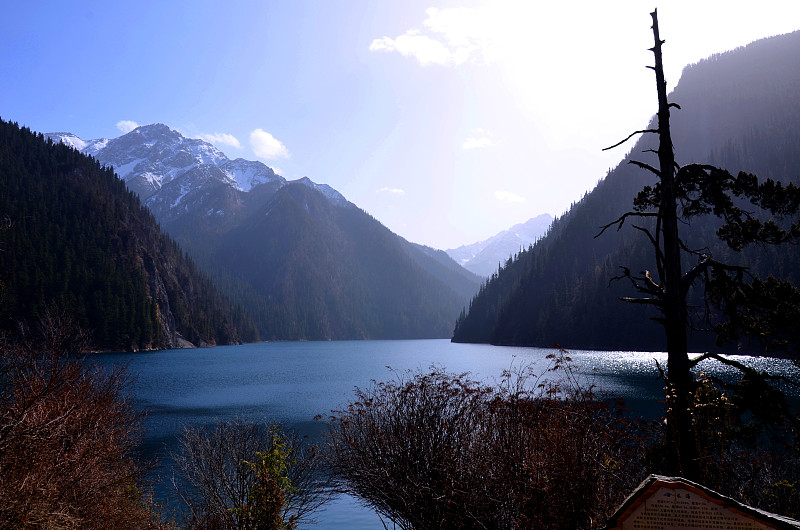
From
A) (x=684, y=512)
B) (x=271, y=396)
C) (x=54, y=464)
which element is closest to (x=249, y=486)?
(x=54, y=464)

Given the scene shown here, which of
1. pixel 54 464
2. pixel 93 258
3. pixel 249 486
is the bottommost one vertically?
pixel 249 486

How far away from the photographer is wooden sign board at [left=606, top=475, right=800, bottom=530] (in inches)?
110

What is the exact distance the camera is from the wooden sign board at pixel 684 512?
110 inches

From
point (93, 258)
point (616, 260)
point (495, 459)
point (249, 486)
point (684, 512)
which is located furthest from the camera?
point (616, 260)

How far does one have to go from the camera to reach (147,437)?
31484 millimetres

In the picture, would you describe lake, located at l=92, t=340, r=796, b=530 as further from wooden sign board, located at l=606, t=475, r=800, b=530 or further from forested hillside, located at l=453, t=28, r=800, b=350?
forested hillside, located at l=453, t=28, r=800, b=350

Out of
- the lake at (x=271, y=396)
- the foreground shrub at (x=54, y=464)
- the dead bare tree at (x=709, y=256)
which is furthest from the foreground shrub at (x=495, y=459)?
the foreground shrub at (x=54, y=464)

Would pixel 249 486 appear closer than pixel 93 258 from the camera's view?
Yes

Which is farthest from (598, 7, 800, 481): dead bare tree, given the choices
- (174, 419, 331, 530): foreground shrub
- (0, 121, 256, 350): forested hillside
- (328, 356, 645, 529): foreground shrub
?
(0, 121, 256, 350): forested hillside

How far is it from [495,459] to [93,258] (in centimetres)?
15048

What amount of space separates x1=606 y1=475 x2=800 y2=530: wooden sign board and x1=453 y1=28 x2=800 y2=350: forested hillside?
346ft

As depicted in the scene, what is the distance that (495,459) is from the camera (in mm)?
8586

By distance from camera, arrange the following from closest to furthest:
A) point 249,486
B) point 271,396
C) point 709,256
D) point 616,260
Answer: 1. point 709,256
2. point 249,486
3. point 271,396
4. point 616,260

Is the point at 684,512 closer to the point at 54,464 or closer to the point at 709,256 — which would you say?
the point at 709,256
